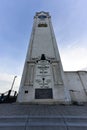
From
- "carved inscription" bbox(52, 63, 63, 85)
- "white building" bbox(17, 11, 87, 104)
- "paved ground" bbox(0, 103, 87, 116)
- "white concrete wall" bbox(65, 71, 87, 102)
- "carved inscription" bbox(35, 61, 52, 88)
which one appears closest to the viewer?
"paved ground" bbox(0, 103, 87, 116)

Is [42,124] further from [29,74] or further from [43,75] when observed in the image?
[29,74]

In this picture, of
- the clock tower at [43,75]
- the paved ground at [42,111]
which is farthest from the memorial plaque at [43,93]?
the paved ground at [42,111]

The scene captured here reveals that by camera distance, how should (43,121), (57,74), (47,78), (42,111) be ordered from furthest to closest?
(57,74) → (47,78) → (42,111) → (43,121)

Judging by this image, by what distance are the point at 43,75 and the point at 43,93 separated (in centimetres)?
251

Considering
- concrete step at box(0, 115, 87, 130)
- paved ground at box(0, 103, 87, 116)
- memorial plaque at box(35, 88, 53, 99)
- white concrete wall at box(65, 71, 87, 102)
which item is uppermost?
white concrete wall at box(65, 71, 87, 102)

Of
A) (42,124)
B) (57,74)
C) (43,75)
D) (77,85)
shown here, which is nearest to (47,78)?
(43,75)

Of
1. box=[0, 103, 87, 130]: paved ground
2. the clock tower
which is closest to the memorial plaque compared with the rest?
the clock tower

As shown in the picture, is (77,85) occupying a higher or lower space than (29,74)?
lower

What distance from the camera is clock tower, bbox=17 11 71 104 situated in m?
14.0

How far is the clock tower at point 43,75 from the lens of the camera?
1404cm

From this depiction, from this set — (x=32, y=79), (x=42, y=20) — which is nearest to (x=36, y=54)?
(x=32, y=79)

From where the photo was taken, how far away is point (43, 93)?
14.2m

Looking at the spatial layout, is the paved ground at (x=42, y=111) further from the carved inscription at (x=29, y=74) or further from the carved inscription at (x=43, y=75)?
the carved inscription at (x=29, y=74)

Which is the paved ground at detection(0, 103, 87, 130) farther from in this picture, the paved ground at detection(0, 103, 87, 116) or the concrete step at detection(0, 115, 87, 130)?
the paved ground at detection(0, 103, 87, 116)
